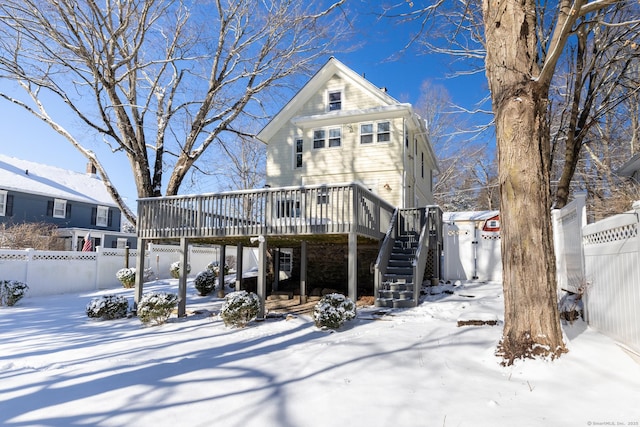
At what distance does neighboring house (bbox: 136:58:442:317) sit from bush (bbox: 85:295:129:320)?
1.70ft

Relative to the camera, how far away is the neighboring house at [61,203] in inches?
907

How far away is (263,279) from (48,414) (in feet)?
18.0

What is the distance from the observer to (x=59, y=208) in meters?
25.3

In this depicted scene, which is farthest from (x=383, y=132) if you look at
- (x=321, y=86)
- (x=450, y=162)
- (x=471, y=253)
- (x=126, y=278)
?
(x=450, y=162)

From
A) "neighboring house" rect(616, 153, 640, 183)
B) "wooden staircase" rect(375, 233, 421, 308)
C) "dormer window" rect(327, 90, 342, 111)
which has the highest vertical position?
"dormer window" rect(327, 90, 342, 111)

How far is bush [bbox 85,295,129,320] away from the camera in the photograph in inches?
375

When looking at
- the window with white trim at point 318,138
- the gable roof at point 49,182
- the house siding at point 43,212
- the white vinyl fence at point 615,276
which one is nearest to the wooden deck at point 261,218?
the white vinyl fence at point 615,276

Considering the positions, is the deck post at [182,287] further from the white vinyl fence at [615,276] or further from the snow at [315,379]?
the white vinyl fence at [615,276]

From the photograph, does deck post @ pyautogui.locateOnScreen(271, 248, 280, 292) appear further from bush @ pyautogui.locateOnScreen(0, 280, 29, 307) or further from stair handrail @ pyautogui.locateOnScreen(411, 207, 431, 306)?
bush @ pyautogui.locateOnScreen(0, 280, 29, 307)

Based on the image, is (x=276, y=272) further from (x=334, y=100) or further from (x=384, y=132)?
(x=334, y=100)

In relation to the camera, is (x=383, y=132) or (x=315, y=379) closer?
(x=315, y=379)

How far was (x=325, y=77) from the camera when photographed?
631 inches

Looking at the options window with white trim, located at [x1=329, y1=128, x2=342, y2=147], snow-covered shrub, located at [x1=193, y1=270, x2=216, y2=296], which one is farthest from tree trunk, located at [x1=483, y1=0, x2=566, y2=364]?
snow-covered shrub, located at [x1=193, y1=270, x2=216, y2=296]

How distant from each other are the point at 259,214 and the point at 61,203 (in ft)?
70.4
